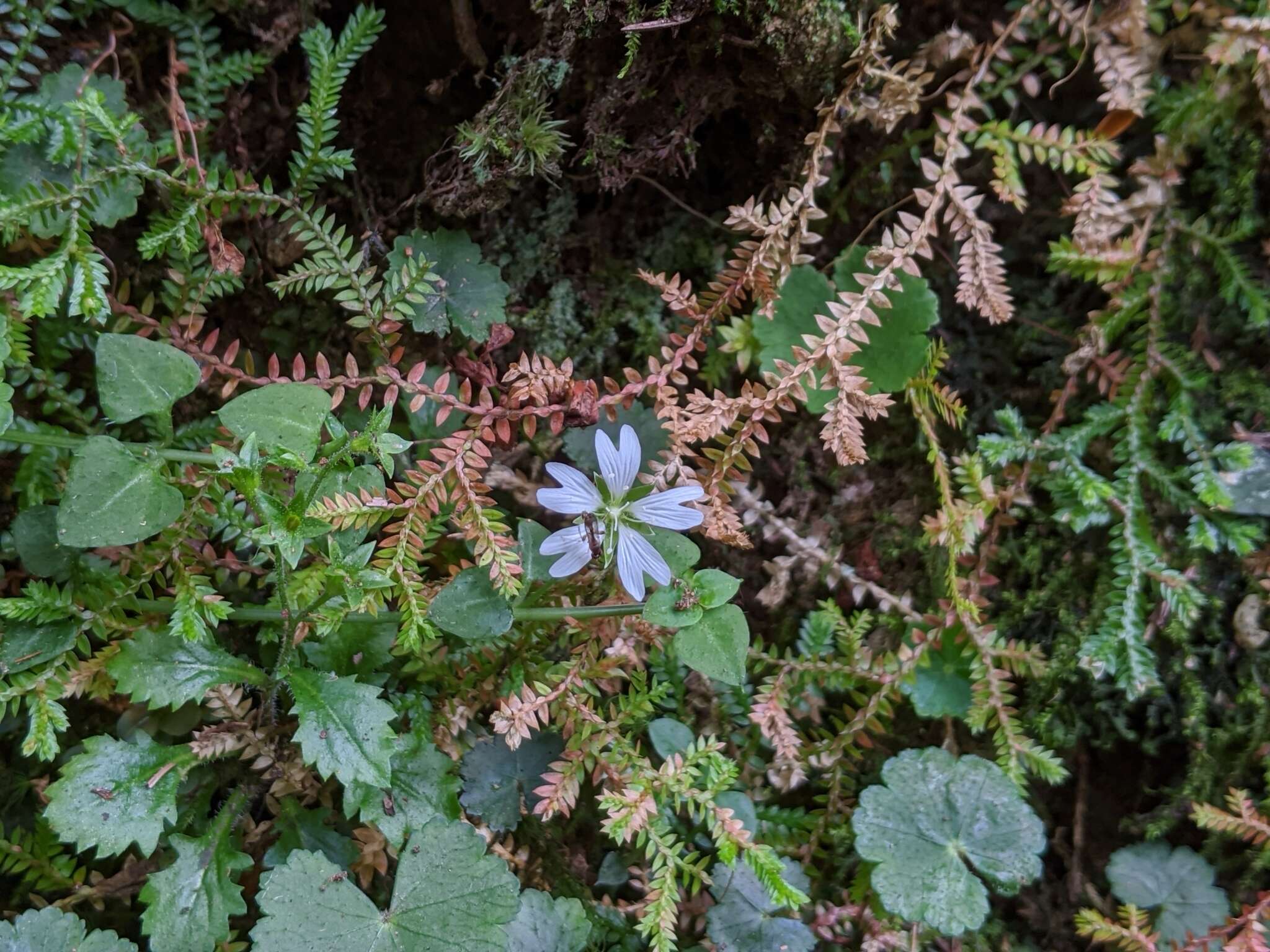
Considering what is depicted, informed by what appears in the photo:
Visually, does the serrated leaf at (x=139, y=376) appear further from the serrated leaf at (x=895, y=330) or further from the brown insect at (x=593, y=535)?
the serrated leaf at (x=895, y=330)

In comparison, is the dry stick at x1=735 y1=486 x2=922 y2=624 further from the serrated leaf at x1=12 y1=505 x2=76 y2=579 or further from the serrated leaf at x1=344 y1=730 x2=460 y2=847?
the serrated leaf at x1=12 y1=505 x2=76 y2=579

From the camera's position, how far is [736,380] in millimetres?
2281

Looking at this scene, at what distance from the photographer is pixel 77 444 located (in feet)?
5.94

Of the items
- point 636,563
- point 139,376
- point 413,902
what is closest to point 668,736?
point 636,563

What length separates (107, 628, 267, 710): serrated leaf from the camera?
174 cm

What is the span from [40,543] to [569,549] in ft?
3.70

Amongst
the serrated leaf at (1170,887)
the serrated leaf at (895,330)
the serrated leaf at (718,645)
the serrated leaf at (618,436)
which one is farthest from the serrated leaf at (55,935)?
the serrated leaf at (1170,887)

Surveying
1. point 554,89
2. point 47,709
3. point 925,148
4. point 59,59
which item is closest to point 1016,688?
point 925,148

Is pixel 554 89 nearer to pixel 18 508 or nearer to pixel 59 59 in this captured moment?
pixel 59 59

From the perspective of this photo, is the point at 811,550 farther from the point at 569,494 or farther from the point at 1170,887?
the point at 1170,887

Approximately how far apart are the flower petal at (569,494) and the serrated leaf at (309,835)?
890mm

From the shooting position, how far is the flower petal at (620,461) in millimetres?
1752

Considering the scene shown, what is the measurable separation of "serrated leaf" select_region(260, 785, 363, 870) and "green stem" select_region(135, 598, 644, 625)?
0.42m

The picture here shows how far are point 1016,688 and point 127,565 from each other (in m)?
2.17
